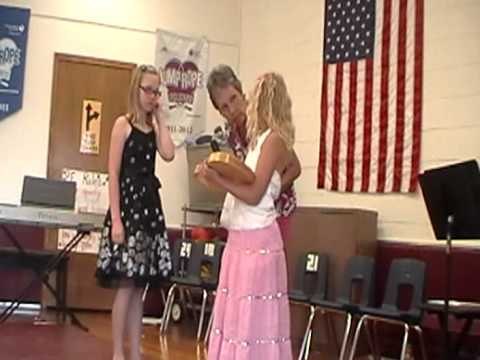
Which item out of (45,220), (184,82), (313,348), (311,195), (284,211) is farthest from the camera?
(184,82)

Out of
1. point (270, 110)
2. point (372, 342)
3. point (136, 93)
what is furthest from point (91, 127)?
point (270, 110)

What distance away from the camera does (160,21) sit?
8.84 metres

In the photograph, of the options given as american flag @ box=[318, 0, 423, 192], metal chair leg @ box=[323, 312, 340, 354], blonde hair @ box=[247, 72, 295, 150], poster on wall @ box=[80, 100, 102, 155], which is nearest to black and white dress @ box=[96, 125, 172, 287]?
blonde hair @ box=[247, 72, 295, 150]

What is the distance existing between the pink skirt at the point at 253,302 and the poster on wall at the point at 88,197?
5.47 metres

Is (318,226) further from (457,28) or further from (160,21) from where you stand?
(160,21)

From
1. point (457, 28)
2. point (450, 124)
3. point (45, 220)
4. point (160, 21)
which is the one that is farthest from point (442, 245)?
point (160, 21)

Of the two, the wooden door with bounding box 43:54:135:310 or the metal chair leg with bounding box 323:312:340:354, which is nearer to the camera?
the metal chair leg with bounding box 323:312:340:354

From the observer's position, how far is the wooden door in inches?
326

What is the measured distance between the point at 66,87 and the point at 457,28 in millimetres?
3966

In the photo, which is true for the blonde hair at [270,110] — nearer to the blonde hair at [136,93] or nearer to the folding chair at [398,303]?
A: the blonde hair at [136,93]

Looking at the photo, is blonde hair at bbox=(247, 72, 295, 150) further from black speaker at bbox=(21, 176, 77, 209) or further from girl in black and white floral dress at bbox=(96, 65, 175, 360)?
black speaker at bbox=(21, 176, 77, 209)

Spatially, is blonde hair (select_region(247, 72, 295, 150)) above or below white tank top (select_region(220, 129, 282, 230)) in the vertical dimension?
above

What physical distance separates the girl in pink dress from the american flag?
3872 mm

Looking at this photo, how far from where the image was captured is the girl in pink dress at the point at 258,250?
9.43ft
